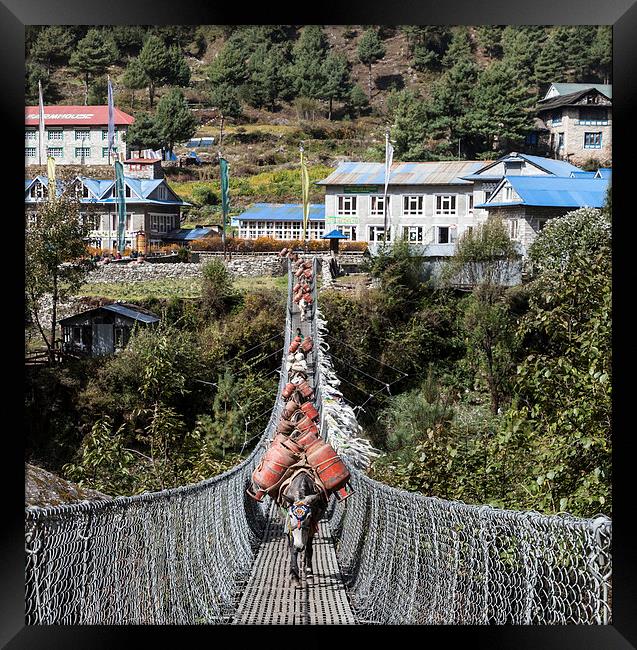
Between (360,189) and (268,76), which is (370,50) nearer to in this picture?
(268,76)

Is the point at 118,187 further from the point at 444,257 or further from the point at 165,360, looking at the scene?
the point at 444,257

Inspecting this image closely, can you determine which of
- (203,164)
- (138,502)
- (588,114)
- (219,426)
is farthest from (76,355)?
(138,502)

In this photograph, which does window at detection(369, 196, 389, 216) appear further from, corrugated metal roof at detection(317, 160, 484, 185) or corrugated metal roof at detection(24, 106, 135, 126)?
corrugated metal roof at detection(24, 106, 135, 126)

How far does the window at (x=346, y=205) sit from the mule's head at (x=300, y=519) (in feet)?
39.7

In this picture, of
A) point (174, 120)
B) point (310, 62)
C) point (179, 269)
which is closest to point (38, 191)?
point (179, 269)

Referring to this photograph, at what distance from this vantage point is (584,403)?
3943mm

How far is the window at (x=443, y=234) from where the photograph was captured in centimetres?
1540

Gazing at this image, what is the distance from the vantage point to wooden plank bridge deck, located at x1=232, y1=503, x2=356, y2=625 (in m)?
3.62

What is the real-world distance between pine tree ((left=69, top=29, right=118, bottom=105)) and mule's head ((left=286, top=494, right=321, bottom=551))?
8.59 m

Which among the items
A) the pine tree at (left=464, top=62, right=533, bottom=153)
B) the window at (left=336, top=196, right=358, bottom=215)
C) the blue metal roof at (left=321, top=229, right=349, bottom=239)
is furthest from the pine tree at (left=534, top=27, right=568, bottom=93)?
the blue metal roof at (left=321, top=229, right=349, bottom=239)

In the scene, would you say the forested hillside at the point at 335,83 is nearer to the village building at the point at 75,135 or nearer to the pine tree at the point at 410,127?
the pine tree at the point at 410,127

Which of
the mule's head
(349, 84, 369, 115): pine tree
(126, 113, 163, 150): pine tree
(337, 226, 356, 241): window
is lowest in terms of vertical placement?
the mule's head

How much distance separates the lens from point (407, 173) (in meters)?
16.1
